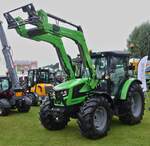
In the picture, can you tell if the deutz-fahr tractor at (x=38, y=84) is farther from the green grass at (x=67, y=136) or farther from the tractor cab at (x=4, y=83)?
the green grass at (x=67, y=136)

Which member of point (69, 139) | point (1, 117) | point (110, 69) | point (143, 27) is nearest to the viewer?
point (69, 139)

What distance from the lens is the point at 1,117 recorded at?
1299 centimetres

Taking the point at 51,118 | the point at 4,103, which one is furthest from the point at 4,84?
the point at 51,118

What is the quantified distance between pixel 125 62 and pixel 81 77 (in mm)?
1594

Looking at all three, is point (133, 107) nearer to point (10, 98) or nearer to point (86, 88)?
point (86, 88)

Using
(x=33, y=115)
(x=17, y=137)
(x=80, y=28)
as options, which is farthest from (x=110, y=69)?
(x=33, y=115)

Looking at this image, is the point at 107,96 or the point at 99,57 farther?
the point at 99,57

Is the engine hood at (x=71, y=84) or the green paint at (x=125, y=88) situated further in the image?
the green paint at (x=125, y=88)

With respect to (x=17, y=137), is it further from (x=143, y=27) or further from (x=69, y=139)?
(x=143, y=27)

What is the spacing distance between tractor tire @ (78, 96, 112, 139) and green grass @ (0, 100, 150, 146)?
0.68 feet

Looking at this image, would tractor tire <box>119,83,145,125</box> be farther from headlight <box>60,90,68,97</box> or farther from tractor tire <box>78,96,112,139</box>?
headlight <box>60,90,68,97</box>

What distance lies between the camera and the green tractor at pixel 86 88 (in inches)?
331

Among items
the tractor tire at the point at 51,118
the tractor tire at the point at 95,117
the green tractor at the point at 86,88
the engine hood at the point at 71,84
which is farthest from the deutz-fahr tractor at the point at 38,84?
the tractor tire at the point at 95,117

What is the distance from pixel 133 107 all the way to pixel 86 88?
207 centimetres
